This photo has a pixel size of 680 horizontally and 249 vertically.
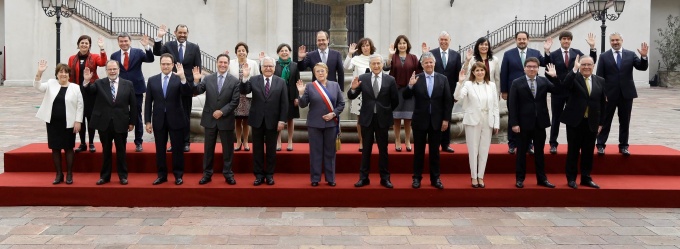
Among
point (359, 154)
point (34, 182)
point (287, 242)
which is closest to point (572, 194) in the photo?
point (359, 154)

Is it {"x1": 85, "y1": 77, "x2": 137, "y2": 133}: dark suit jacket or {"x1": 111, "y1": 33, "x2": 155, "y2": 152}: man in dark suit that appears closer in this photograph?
{"x1": 85, "y1": 77, "x2": 137, "y2": 133}: dark suit jacket

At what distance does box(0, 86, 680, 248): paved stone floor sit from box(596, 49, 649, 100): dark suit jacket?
5.94ft

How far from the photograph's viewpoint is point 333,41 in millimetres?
12828

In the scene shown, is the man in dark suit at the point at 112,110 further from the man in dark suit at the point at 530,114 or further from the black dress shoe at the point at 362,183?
the man in dark suit at the point at 530,114

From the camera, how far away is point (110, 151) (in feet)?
28.4

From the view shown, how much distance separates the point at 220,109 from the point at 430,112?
2.40 meters

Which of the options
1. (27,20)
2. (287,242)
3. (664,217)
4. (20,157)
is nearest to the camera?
(287,242)

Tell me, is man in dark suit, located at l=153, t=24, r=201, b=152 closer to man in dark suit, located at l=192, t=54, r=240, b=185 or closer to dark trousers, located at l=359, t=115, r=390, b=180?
man in dark suit, located at l=192, t=54, r=240, b=185

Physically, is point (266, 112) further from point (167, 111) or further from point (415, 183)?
point (415, 183)

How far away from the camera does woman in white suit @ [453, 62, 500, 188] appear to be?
852 cm

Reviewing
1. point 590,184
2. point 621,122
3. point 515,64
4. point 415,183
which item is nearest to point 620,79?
point 621,122

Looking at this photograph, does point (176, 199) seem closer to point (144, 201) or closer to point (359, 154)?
point (144, 201)

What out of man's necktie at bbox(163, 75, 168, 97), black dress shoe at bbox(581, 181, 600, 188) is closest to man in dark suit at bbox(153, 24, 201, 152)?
man's necktie at bbox(163, 75, 168, 97)

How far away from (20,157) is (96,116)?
1580mm
